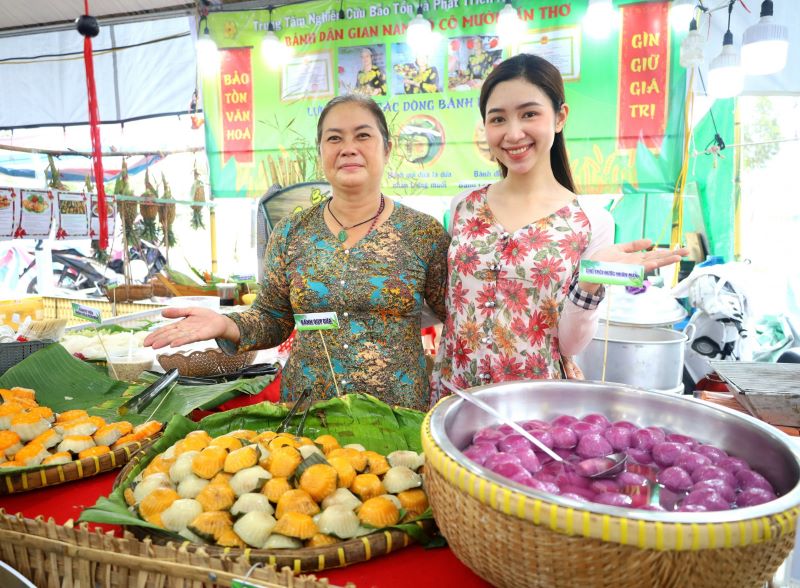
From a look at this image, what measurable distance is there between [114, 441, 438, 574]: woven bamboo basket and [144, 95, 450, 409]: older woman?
705 millimetres

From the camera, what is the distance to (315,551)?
84 cm

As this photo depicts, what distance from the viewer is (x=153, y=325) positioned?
2766 mm

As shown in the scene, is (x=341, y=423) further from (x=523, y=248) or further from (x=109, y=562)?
(x=523, y=248)

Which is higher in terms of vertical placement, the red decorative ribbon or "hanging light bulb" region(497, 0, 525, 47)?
"hanging light bulb" region(497, 0, 525, 47)

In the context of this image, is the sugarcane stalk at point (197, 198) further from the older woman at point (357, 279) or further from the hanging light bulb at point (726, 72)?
the hanging light bulb at point (726, 72)

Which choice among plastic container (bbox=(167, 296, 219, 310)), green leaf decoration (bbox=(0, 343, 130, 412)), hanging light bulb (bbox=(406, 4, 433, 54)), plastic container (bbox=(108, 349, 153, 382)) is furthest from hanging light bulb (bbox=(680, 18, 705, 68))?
green leaf decoration (bbox=(0, 343, 130, 412))

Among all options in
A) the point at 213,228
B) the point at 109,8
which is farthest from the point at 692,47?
the point at 109,8

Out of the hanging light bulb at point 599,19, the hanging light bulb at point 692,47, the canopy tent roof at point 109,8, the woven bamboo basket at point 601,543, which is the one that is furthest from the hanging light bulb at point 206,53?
the woven bamboo basket at point 601,543

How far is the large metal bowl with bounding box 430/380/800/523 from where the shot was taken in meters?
0.75

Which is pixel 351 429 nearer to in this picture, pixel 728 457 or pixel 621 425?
pixel 621 425

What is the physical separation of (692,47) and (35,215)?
160 inches

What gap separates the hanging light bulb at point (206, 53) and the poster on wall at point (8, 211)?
2.25 meters

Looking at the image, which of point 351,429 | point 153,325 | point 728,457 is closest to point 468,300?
point 351,429

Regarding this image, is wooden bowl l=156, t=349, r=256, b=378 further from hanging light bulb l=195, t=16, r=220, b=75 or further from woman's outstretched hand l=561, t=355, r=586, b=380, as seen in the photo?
hanging light bulb l=195, t=16, r=220, b=75
